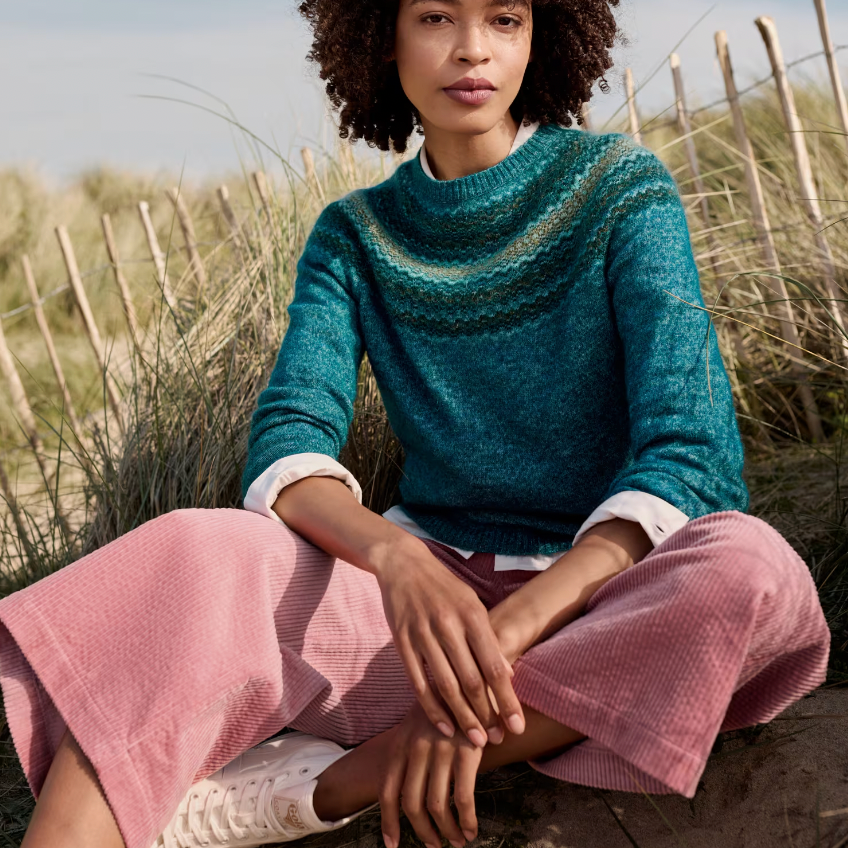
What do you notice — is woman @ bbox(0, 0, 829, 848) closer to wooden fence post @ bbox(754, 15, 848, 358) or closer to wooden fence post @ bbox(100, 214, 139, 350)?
wooden fence post @ bbox(100, 214, 139, 350)

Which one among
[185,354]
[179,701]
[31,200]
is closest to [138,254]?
[31,200]

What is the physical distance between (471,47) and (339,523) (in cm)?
88

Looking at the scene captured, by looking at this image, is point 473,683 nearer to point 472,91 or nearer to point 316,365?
point 316,365

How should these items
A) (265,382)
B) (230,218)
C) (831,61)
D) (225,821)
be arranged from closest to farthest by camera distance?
1. (225,821)
2. (265,382)
3. (831,61)
4. (230,218)

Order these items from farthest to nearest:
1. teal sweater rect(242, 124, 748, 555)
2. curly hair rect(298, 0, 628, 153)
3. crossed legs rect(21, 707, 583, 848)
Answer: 1. curly hair rect(298, 0, 628, 153)
2. teal sweater rect(242, 124, 748, 555)
3. crossed legs rect(21, 707, 583, 848)

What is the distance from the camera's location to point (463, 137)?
1948mm

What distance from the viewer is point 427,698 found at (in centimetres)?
139

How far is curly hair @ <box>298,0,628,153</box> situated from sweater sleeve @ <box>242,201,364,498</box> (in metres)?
0.32

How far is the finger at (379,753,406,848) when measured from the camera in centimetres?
143

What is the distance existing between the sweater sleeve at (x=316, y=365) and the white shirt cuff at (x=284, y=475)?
0.13 feet

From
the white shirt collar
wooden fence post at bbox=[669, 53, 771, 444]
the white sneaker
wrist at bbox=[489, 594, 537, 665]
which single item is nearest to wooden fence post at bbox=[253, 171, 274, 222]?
wooden fence post at bbox=[669, 53, 771, 444]

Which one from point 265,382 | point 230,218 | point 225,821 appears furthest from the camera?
point 230,218

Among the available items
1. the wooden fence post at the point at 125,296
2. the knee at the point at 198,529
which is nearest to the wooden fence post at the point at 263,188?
the wooden fence post at the point at 125,296

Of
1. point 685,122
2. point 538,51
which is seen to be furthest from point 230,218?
point 538,51
